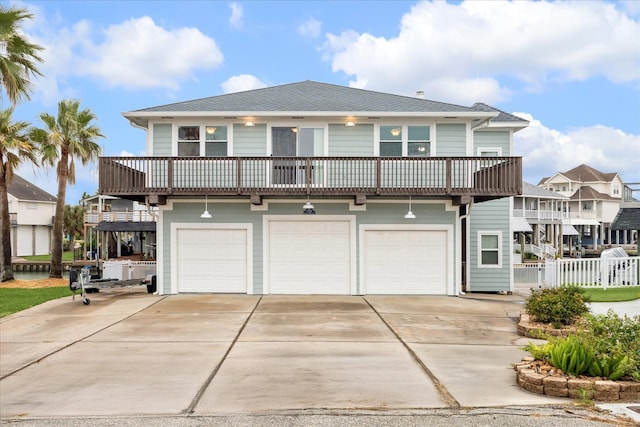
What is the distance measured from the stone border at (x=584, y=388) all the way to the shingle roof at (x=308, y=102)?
11099 mm

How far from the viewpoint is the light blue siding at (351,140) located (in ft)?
54.0

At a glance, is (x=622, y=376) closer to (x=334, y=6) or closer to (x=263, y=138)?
(x=263, y=138)

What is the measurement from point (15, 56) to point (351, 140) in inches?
467

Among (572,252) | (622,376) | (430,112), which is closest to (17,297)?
(430,112)

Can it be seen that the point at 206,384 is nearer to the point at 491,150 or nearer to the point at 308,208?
the point at 308,208

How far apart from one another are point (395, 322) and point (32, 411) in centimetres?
756

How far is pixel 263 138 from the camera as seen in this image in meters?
16.4

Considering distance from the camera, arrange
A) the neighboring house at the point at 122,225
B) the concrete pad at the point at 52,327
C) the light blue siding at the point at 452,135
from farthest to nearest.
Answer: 1. the neighboring house at the point at 122,225
2. the light blue siding at the point at 452,135
3. the concrete pad at the point at 52,327

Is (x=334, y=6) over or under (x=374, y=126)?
over

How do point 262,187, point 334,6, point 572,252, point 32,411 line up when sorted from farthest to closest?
point 572,252 → point 334,6 → point 262,187 → point 32,411

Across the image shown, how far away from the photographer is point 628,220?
21438 millimetres

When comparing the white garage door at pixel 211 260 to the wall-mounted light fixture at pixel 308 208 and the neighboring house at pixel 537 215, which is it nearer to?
the wall-mounted light fixture at pixel 308 208

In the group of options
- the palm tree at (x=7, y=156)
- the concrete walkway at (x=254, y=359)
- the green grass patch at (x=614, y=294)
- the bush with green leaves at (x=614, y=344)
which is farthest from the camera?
the palm tree at (x=7, y=156)

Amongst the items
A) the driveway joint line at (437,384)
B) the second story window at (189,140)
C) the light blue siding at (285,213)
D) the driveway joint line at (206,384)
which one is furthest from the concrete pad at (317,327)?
the second story window at (189,140)
